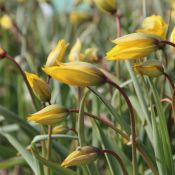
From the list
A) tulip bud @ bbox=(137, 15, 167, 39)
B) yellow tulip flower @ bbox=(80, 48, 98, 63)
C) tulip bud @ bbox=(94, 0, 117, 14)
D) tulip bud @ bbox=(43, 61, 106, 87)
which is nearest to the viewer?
tulip bud @ bbox=(43, 61, 106, 87)

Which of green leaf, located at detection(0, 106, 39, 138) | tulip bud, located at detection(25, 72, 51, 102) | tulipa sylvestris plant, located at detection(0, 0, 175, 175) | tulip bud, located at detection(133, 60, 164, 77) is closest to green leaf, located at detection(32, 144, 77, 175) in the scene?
tulipa sylvestris plant, located at detection(0, 0, 175, 175)

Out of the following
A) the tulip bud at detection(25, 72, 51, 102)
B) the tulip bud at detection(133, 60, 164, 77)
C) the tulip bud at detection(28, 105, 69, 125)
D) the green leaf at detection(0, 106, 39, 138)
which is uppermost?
the tulip bud at detection(133, 60, 164, 77)

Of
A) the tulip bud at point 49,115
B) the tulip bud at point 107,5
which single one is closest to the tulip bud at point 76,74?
the tulip bud at point 49,115

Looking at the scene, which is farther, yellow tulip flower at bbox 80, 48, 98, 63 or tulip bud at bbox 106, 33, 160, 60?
yellow tulip flower at bbox 80, 48, 98, 63

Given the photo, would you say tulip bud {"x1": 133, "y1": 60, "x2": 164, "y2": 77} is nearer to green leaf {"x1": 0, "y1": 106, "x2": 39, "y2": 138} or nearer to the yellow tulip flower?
green leaf {"x1": 0, "y1": 106, "x2": 39, "y2": 138}

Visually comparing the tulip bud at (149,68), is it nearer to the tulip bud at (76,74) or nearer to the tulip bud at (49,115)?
the tulip bud at (76,74)
